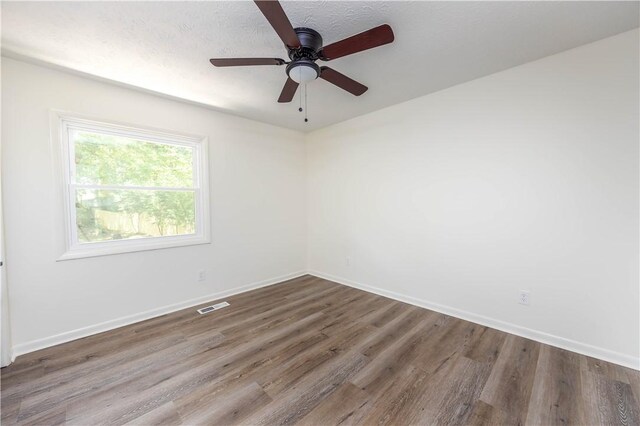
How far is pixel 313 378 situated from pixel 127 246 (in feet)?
7.53

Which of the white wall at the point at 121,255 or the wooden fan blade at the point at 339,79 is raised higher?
the wooden fan blade at the point at 339,79

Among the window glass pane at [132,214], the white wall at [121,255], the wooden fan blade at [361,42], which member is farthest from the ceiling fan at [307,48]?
the window glass pane at [132,214]

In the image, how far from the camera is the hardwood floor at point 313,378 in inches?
61.7

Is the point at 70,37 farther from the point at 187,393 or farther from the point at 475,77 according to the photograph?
the point at 475,77

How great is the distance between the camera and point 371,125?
3520 millimetres

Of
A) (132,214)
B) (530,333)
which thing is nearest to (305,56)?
(132,214)

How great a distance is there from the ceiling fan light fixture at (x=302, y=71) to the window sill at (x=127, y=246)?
2317 millimetres

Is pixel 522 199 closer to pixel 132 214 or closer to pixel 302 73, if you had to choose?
pixel 302 73

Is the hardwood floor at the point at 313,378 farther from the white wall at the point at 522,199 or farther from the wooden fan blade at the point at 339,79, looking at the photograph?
the wooden fan blade at the point at 339,79

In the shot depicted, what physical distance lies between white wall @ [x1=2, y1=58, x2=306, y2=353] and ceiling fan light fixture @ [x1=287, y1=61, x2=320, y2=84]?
6.21ft

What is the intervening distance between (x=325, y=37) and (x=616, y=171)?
7.99 ft

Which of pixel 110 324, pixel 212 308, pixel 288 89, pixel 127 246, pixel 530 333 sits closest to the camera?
pixel 288 89

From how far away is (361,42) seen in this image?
1546 millimetres

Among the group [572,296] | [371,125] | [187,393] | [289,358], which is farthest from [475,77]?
[187,393]
